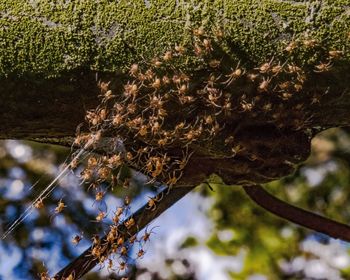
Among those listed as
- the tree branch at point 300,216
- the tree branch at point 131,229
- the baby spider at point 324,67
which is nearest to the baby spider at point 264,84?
the baby spider at point 324,67

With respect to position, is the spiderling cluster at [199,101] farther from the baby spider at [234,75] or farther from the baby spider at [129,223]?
the baby spider at [129,223]

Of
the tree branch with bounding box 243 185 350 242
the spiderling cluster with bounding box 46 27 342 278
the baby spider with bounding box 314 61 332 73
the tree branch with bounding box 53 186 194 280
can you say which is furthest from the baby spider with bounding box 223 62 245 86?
the tree branch with bounding box 243 185 350 242

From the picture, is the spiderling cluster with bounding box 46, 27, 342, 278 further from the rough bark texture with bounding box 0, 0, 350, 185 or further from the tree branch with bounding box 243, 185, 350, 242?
the tree branch with bounding box 243, 185, 350, 242

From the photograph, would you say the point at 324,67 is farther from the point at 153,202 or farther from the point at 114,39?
the point at 153,202

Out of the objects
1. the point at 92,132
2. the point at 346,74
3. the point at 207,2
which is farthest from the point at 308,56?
the point at 92,132

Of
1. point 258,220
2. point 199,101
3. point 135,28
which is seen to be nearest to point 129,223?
point 199,101

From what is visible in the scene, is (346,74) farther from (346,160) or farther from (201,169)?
(346,160)
